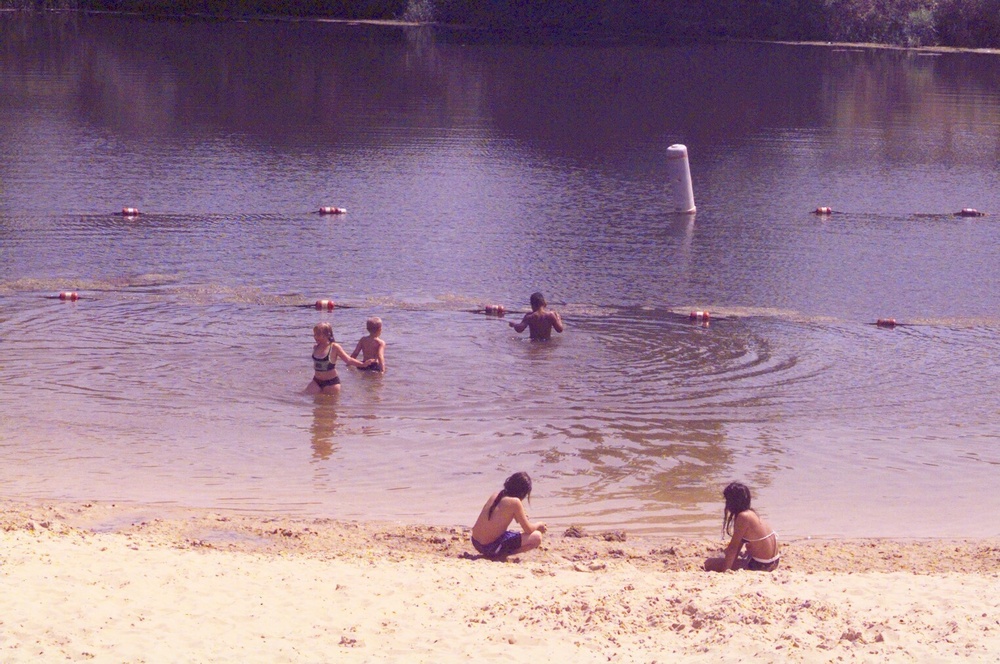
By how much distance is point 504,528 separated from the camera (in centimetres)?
927

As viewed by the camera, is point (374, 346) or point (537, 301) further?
point (537, 301)

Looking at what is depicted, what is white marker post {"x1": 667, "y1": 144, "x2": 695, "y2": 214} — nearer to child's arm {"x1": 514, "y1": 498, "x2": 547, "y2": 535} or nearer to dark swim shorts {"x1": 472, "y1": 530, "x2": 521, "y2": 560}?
child's arm {"x1": 514, "y1": 498, "x2": 547, "y2": 535}

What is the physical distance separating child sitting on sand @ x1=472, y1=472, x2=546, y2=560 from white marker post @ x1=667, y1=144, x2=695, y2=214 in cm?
1412

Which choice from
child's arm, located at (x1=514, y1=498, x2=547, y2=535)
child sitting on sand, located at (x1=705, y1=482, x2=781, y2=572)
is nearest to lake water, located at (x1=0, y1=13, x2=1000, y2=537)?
child's arm, located at (x1=514, y1=498, x2=547, y2=535)

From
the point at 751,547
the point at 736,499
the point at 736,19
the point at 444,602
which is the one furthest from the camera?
the point at 736,19

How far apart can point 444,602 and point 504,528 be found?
55.5 inches

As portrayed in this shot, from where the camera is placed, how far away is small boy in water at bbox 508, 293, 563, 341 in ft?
50.2

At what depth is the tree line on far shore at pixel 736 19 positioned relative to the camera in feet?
214

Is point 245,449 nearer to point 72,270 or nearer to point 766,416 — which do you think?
point 766,416

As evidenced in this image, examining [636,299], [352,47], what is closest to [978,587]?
[636,299]

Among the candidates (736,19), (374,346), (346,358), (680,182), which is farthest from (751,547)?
(736,19)

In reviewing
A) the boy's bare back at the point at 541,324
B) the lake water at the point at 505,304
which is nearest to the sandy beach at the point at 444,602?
the lake water at the point at 505,304

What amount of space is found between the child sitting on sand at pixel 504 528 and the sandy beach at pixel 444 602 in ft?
0.44

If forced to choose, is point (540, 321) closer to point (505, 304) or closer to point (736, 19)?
point (505, 304)
